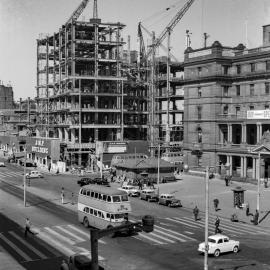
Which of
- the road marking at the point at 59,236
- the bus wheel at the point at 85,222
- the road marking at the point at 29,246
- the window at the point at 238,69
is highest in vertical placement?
the window at the point at 238,69

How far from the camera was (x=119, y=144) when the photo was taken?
4158 inches

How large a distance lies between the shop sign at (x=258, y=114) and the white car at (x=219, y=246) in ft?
140

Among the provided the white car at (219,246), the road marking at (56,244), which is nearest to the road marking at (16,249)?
the road marking at (56,244)

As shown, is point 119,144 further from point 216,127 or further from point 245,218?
point 245,218

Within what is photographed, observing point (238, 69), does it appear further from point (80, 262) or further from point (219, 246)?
point (80, 262)

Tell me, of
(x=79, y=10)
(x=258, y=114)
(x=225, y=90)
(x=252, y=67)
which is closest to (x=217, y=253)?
(x=258, y=114)

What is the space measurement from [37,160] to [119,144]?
22.4m

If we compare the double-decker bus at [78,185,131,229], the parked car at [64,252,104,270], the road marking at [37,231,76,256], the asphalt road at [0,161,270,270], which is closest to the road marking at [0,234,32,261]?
the asphalt road at [0,161,270,270]

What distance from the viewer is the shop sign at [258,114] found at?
7562 cm

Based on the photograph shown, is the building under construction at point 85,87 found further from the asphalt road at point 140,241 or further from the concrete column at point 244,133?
the asphalt road at point 140,241

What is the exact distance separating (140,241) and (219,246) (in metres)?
7.03

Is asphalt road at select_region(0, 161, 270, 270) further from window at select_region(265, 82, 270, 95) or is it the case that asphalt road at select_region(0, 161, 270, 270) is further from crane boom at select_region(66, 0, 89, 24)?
crane boom at select_region(66, 0, 89, 24)

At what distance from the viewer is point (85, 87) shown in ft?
398

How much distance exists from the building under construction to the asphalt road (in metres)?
54.4
